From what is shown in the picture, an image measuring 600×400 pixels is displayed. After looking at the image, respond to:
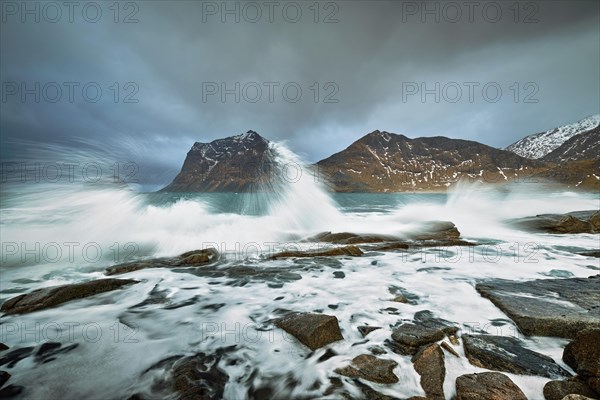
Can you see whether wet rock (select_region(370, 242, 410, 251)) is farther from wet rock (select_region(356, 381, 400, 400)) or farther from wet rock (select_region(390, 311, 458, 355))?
wet rock (select_region(356, 381, 400, 400))

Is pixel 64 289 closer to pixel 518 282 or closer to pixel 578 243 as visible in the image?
pixel 518 282

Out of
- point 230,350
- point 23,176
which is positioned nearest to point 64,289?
point 230,350

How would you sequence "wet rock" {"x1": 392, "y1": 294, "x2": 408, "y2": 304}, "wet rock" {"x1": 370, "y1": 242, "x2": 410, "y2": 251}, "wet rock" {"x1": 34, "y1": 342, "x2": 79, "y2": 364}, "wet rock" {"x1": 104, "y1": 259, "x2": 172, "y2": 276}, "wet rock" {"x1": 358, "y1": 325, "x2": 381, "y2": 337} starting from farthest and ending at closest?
"wet rock" {"x1": 370, "y1": 242, "x2": 410, "y2": 251} < "wet rock" {"x1": 104, "y1": 259, "x2": 172, "y2": 276} < "wet rock" {"x1": 392, "y1": 294, "x2": 408, "y2": 304} < "wet rock" {"x1": 358, "y1": 325, "x2": 381, "y2": 337} < "wet rock" {"x1": 34, "y1": 342, "x2": 79, "y2": 364}

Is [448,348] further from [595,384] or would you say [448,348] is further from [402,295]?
[402,295]

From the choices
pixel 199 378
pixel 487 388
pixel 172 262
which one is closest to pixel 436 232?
pixel 487 388

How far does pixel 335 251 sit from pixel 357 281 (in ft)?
9.93

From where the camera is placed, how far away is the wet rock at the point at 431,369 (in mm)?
2912

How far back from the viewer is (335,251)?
33.0 feet

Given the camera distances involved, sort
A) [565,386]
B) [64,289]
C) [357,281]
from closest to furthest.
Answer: [565,386]
[64,289]
[357,281]

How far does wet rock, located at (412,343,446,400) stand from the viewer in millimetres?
2912

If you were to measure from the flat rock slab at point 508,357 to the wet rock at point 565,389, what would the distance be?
12.5 inches

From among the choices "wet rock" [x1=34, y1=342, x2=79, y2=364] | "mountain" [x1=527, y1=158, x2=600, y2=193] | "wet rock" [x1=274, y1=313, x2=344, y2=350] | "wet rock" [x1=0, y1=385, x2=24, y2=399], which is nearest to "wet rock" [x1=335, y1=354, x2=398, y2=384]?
"wet rock" [x1=274, y1=313, x2=344, y2=350]

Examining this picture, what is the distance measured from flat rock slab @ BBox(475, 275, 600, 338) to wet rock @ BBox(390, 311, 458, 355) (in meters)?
1.23

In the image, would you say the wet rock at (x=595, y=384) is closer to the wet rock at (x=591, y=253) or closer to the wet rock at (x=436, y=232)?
the wet rock at (x=591, y=253)
